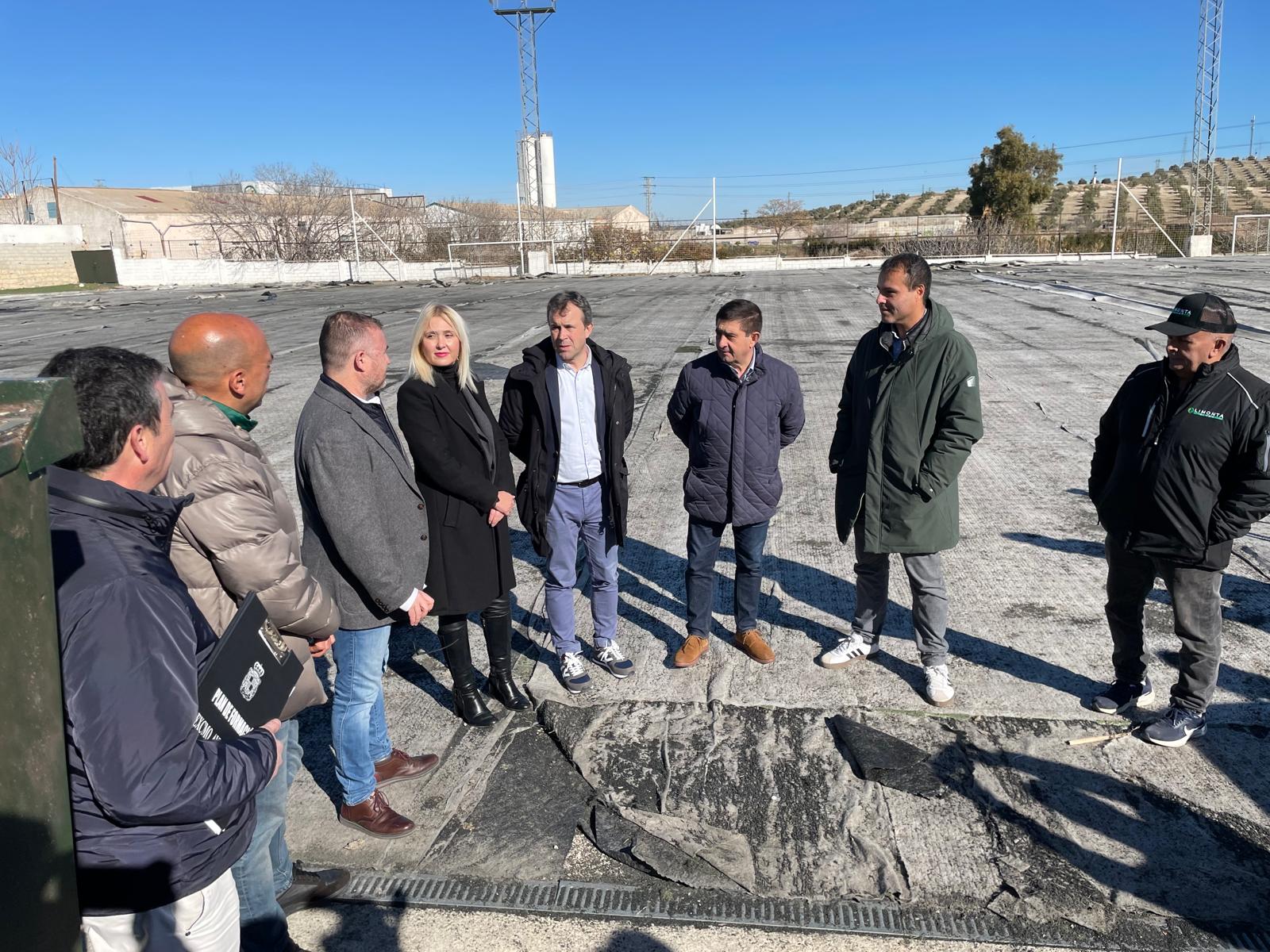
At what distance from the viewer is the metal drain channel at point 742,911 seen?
260cm

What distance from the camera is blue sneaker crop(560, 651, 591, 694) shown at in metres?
4.08

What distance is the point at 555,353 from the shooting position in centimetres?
405

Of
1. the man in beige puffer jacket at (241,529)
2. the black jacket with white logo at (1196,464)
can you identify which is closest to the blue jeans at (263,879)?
the man in beige puffer jacket at (241,529)

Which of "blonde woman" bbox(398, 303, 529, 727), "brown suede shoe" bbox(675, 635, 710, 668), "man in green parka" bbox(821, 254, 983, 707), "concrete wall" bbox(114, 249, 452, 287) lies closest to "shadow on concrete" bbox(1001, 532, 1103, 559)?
"man in green parka" bbox(821, 254, 983, 707)

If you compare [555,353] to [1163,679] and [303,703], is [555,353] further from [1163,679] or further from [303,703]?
[1163,679]

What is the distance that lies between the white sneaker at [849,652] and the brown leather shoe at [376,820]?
2034 millimetres

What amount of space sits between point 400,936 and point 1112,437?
10.9ft

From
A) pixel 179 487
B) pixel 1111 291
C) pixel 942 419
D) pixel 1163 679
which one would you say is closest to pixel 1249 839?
pixel 1163 679

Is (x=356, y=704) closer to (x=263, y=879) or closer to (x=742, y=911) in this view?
(x=263, y=879)

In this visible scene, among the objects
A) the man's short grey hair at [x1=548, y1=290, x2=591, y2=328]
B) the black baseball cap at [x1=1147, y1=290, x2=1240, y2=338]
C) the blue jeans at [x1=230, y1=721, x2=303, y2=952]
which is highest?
the man's short grey hair at [x1=548, y1=290, x2=591, y2=328]

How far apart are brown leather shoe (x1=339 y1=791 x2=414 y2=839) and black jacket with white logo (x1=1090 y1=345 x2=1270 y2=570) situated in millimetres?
2977

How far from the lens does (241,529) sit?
2.33 m

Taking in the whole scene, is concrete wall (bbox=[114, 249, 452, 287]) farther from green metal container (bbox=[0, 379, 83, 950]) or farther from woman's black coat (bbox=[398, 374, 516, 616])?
green metal container (bbox=[0, 379, 83, 950])

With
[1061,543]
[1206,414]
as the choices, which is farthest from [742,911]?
Answer: [1061,543]
